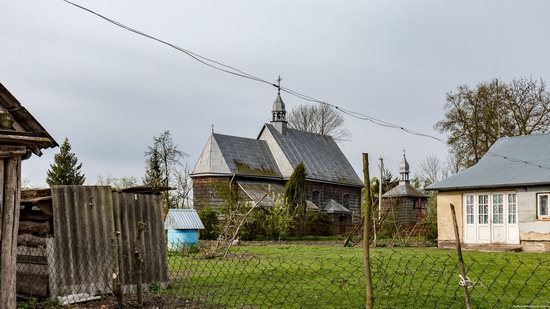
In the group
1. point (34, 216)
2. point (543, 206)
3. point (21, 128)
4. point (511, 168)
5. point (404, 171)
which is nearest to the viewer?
point (21, 128)

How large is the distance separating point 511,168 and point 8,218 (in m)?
21.3

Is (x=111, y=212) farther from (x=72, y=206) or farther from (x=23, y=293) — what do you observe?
(x=23, y=293)

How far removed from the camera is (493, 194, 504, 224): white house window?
2352cm

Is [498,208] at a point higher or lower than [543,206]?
lower

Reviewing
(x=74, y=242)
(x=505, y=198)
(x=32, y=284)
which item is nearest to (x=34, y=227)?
(x=74, y=242)

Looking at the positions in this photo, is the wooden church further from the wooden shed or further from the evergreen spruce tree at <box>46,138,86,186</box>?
the wooden shed

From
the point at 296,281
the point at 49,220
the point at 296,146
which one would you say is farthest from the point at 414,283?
the point at 296,146

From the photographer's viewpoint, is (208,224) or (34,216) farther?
(208,224)

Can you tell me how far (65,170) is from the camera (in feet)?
167

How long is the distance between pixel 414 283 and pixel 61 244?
6.17 metres

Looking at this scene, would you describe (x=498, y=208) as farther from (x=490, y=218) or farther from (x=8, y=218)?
(x=8, y=218)

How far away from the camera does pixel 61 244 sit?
916cm

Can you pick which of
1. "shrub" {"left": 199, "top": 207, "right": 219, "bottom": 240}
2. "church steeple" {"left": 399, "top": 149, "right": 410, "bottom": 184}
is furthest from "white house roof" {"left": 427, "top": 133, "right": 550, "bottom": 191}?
"church steeple" {"left": 399, "top": 149, "right": 410, "bottom": 184}

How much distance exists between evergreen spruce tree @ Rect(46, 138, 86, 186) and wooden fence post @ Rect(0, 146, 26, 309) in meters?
44.5
